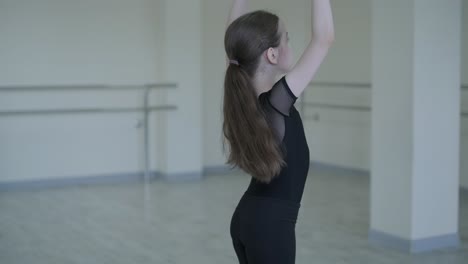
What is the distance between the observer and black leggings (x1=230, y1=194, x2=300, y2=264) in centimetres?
178

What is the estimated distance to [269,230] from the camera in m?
1.78

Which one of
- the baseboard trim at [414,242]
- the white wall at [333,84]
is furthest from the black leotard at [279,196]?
the white wall at [333,84]

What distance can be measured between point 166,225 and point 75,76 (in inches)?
98.0

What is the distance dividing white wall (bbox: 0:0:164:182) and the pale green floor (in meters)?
0.37

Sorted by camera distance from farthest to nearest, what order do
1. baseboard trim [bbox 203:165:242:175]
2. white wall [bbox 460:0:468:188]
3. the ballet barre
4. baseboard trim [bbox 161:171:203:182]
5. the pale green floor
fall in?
1. baseboard trim [bbox 203:165:242:175]
2. baseboard trim [bbox 161:171:203:182]
3. the ballet barre
4. white wall [bbox 460:0:468:188]
5. the pale green floor

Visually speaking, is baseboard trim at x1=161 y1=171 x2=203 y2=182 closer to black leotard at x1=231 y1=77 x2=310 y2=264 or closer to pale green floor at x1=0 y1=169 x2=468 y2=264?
pale green floor at x1=0 y1=169 x2=468 y2=264

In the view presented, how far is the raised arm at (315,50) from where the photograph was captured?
1.78m

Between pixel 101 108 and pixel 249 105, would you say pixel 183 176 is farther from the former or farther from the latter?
pixel 249 105

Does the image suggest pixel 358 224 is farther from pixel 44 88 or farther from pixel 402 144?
Result: pixel 44 88

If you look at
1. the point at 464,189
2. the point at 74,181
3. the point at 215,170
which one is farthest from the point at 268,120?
the point at 215,170

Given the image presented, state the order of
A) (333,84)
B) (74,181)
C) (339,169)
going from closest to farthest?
1. (74,181)
2. (333,84)
3. (339,169)

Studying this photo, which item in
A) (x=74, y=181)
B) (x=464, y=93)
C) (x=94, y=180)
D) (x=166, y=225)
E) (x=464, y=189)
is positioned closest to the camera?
(x=166, y=225)

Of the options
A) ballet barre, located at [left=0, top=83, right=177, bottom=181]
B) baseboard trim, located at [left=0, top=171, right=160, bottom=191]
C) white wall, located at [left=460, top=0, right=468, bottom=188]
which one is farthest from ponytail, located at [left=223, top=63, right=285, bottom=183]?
baseboard trim, located at [left=0, top=171, right=160, bottom=191]

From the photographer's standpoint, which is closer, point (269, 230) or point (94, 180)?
point (269, 230)
